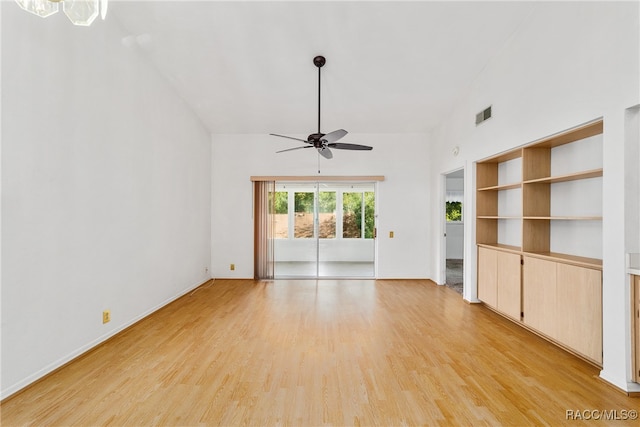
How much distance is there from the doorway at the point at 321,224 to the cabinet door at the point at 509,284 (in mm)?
2596

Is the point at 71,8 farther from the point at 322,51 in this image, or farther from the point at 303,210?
the point at 303,210

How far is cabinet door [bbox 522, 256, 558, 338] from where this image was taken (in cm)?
286

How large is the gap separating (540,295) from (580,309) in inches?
18.1

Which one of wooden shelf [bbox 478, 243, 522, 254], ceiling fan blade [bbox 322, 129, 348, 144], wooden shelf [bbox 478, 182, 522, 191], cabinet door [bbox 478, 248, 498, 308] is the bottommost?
cabinet door [bbox 478, 248, 498, 308]

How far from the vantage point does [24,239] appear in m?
2.19

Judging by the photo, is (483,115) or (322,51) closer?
(322,51)

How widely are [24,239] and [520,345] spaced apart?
4.36 m

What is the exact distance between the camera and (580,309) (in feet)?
8.38

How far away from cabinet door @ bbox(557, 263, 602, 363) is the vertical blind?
14.7ft

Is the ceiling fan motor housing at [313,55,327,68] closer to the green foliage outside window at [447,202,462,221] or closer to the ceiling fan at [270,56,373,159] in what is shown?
the ceiling fan at [270,56,373,159]

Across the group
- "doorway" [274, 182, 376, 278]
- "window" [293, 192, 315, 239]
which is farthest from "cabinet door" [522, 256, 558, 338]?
"window" [293, 192, 315, 239]

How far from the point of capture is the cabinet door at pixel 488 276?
3797mm

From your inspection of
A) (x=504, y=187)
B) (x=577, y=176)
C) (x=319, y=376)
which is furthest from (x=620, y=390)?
(x=504, y=187)

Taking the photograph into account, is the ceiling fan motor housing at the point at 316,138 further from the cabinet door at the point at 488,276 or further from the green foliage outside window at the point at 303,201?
the cabinet door at the point at 488,276
